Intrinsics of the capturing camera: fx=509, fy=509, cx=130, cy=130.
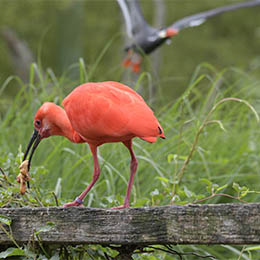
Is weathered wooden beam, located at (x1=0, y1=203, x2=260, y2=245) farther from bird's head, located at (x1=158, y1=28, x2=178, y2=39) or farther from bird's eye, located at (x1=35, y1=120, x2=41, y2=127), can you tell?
bird's head, located at (x1=158, y1=28, x2=178, y2=39)

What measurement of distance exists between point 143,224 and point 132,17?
3.75 m

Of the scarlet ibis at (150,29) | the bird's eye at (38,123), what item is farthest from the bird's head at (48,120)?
the scarlet ibis at (150,29)

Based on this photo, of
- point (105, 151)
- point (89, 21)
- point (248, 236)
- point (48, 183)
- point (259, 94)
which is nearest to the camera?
point (248, 236)

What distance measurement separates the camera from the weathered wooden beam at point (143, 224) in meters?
1.18

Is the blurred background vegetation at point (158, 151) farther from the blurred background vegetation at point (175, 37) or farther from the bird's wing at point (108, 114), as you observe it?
the blurred background vegetation at point (175, 37)

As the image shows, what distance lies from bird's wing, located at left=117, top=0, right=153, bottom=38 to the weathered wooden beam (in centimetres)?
310

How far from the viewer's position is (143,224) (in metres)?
1.27

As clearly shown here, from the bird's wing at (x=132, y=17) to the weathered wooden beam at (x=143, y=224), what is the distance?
122 inches

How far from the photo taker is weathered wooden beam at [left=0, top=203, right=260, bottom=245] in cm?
118

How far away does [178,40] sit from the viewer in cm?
1720

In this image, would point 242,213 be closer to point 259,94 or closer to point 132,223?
point 132,223

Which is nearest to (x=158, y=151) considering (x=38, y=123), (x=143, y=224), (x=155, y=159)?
(x=155, y=159)

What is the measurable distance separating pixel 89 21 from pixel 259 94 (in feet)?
41.4

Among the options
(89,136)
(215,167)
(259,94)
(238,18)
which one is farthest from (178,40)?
(89,136)
